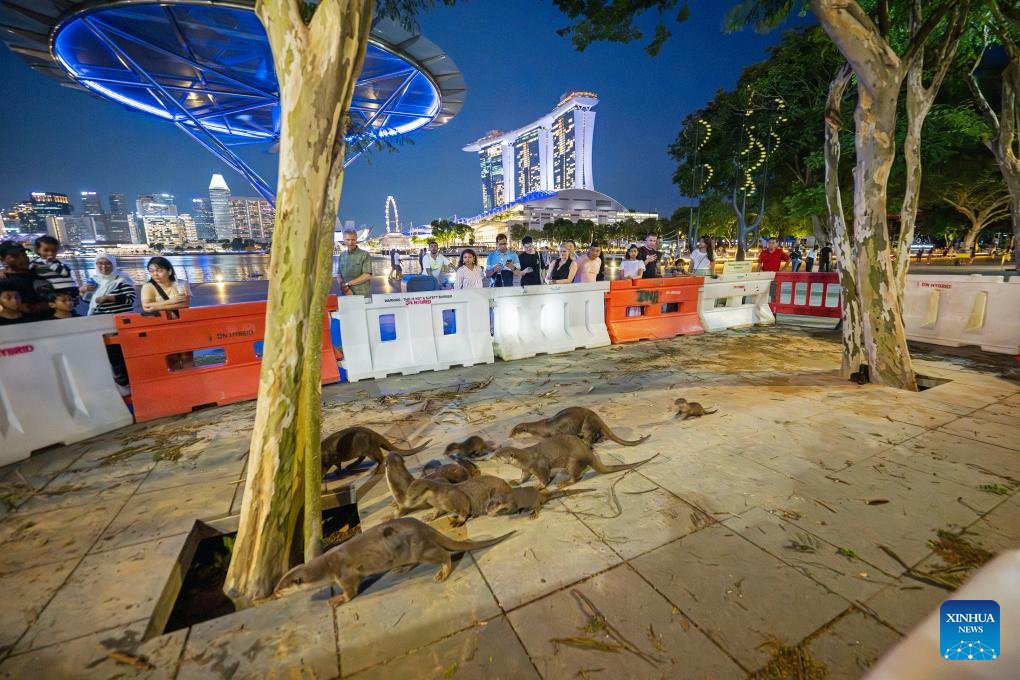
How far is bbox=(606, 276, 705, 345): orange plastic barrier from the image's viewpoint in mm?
8805

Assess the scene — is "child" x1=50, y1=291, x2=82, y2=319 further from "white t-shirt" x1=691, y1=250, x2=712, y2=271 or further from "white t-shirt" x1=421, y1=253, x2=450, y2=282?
"white t-shirt" x1=691, y1=250, x2=712, y2=271

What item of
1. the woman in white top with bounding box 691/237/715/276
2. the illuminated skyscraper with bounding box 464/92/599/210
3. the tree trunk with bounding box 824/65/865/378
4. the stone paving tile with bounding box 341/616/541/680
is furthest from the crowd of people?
the illuminated skyscraper with bounding box 464/92/599/210

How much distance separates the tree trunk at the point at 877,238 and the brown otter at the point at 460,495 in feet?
19.3

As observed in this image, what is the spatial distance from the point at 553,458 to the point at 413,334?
167 inches

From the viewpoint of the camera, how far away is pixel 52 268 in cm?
569

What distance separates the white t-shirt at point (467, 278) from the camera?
8234 millimetres

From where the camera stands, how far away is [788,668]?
190 cm

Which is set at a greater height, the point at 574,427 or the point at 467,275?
the point at 467,275

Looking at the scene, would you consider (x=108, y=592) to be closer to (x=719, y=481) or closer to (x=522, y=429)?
(x=522, y=429)

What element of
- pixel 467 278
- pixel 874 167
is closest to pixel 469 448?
pixel 467 278

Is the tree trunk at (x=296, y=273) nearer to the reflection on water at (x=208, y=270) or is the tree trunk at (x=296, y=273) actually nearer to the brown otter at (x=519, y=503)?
the brown otter at (x=519, y=503)

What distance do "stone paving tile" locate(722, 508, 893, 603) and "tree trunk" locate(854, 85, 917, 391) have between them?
4.37m

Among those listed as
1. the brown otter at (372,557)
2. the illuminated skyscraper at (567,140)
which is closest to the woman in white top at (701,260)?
the brown otter at (372,557)

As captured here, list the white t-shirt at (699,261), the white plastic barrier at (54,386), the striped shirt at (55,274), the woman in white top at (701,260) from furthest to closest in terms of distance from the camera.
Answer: the white t-shirt at (699,261) < the woman in white top at (701,260) < the striped shirt at (55,274) < the white plastic barrier at (54,386)
